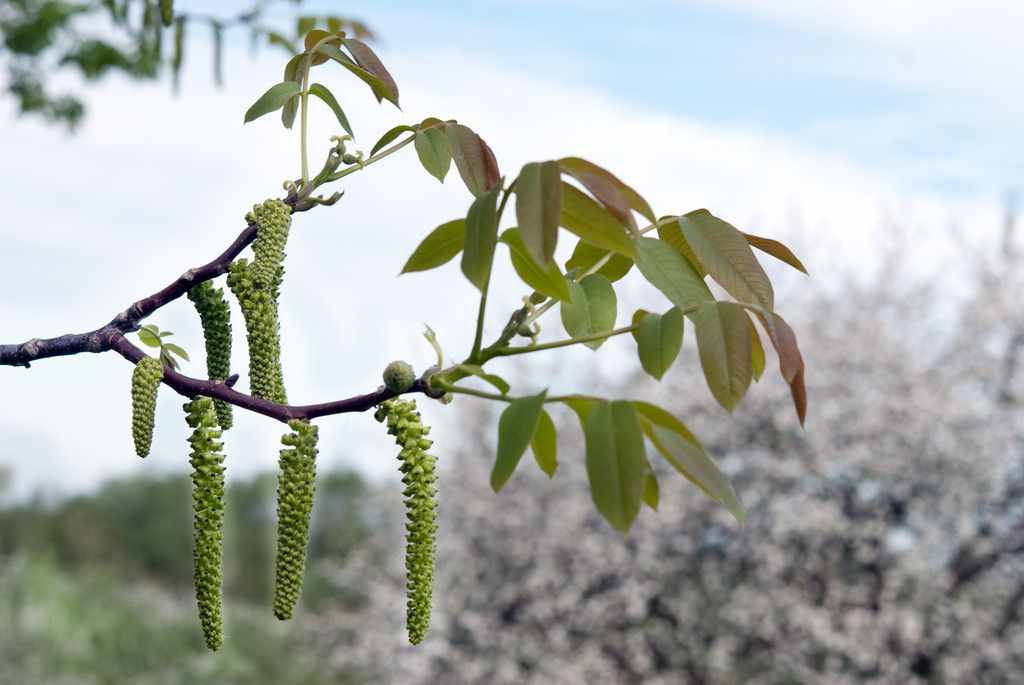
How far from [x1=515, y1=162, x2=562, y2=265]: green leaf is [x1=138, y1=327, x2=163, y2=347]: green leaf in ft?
2.09

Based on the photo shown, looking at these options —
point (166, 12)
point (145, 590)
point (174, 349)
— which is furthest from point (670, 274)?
point (145, 590)

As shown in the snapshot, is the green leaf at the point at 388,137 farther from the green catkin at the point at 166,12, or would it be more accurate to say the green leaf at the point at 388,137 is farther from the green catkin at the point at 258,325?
the green catkin at the point at 166,12

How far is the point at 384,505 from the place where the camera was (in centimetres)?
1169

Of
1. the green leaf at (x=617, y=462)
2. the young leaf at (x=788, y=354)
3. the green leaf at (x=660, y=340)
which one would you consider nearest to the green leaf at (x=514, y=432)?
the green leaf at (x=617, y=462)

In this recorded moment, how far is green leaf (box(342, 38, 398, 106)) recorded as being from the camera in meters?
1.70

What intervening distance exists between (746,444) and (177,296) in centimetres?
870

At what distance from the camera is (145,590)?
1598 cm

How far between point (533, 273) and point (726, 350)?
0.81 ft

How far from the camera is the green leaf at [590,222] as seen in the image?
4.15 feet

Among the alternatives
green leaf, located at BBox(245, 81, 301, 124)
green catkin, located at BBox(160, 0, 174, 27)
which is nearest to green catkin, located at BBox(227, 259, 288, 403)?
green leaf, located at BBox(245, 81, 301, 124)

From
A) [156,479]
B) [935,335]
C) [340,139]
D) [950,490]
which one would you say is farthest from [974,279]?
[156,479]

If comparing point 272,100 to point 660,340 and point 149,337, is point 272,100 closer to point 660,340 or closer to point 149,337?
point 149,337

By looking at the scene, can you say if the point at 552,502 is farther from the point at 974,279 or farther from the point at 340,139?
the point at 340,139

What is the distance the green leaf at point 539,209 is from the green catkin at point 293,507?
0.40 m
